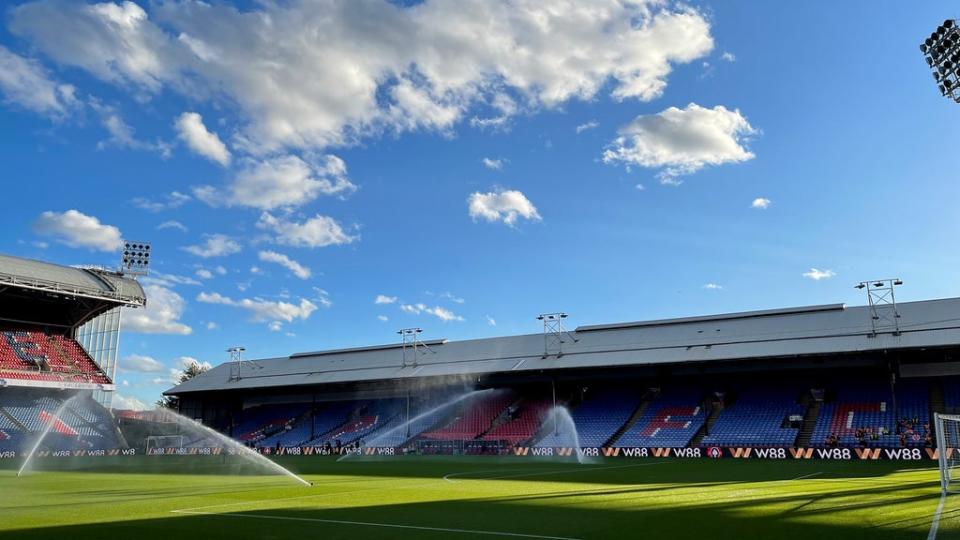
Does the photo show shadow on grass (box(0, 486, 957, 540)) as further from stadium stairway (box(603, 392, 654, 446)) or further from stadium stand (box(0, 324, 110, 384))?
stadium stand (box(0, 324, 110, 384))

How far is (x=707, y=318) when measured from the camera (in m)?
59.4

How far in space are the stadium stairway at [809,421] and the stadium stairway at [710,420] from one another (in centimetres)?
559

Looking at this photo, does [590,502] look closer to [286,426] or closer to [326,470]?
[326,470]

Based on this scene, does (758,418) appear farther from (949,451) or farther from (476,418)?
(476,418)

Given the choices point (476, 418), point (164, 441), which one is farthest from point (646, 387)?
point (164, 441)

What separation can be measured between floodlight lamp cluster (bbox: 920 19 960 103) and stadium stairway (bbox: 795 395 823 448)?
76.5 feet

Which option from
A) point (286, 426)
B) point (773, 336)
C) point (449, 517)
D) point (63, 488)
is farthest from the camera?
point (286, 426)

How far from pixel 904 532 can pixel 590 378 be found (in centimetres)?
4785

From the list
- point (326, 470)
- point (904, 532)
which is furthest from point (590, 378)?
point (904, 532)

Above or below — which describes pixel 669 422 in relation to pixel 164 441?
above

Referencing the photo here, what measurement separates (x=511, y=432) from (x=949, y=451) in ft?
100

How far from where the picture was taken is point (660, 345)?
55.7 metres

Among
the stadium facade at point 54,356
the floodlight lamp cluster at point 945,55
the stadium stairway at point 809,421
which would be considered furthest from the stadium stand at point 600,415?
the stadium facade at point 54,356

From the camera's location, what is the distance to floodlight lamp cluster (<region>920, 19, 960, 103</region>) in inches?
1198
